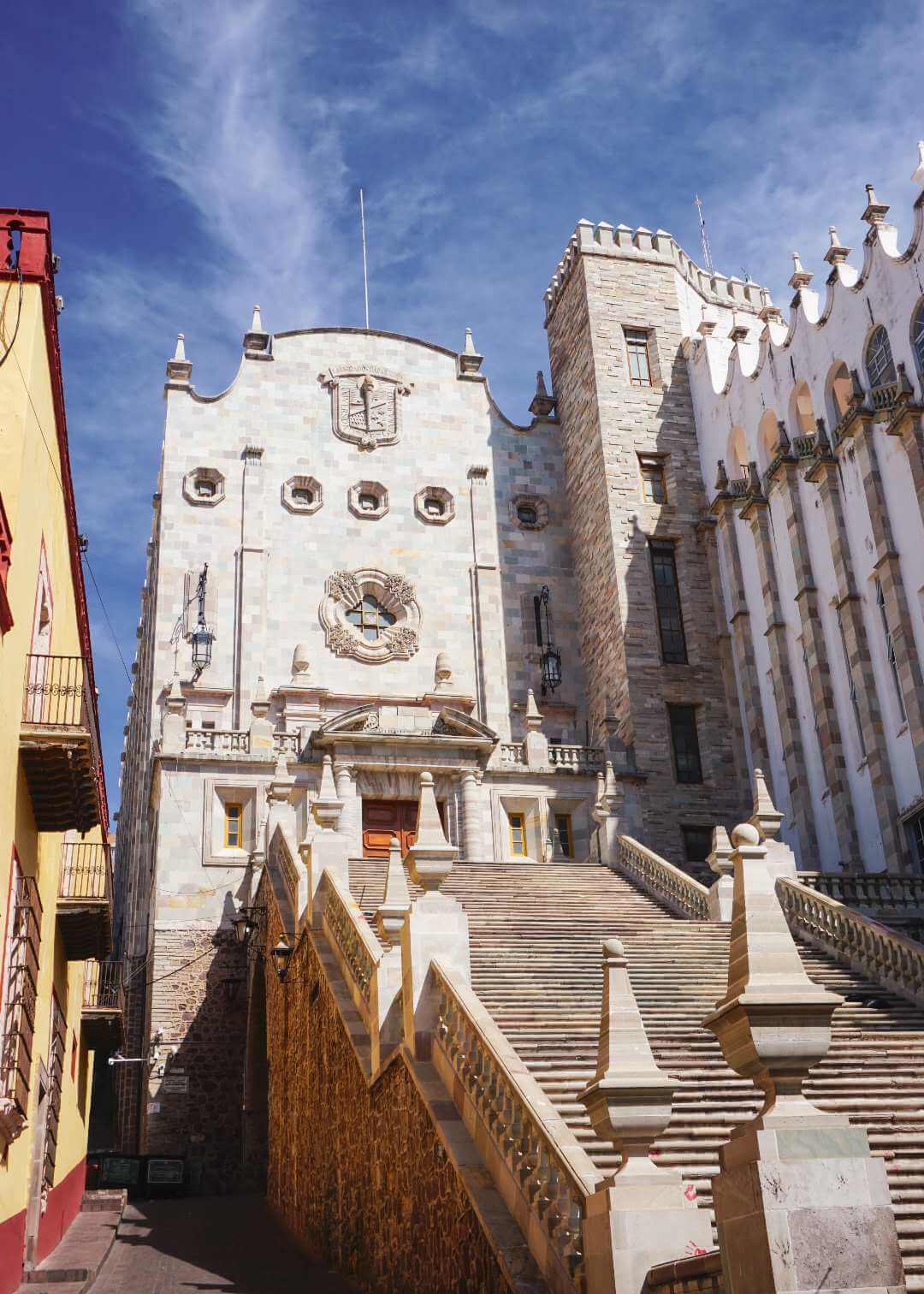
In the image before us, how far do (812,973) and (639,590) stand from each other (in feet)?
53.1

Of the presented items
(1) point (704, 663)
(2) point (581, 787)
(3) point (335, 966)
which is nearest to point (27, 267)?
(3) point (335, 966)

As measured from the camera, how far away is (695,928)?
19297 mm

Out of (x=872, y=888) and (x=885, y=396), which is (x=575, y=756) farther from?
(x=885, y=396)

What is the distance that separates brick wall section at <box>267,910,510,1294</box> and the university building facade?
3.55 meters

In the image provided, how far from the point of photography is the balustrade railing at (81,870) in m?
16.1

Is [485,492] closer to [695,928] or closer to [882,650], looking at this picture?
[882,650]

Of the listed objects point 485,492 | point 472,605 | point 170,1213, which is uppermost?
point 485,492

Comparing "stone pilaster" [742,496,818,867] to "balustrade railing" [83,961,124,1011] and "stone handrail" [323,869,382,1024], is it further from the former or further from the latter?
"balustrade railing" [83,961,124,1011]

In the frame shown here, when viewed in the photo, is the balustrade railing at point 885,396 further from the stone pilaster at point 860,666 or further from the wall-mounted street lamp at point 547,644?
the wall-mounted street lamp at point 547,644

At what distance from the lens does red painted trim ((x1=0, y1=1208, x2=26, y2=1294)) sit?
1080cm

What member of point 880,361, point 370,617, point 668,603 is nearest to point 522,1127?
point 880,361

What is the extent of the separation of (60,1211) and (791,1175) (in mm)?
13336

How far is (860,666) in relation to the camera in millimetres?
25766

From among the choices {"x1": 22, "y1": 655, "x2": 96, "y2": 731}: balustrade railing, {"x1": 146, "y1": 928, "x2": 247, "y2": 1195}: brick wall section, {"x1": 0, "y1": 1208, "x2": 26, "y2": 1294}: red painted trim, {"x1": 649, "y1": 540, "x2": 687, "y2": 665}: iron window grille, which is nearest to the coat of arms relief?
{"x1": 649, "y1": 540, "x2": 687, "y2": 665}: iron window grille
